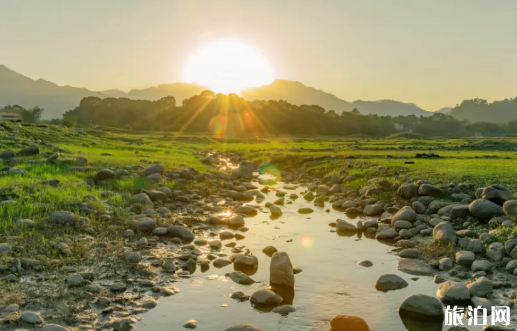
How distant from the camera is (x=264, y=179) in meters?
26.9

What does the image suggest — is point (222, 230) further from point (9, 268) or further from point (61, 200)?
point (9, 268)

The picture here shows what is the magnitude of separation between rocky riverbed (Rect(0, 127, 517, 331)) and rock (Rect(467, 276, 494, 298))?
0.13 ft

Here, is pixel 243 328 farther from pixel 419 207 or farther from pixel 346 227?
pixel 419 207

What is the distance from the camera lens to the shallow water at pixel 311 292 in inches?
277

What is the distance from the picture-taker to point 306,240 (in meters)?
12.5

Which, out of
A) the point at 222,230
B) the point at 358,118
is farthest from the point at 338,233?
the point at 358,118

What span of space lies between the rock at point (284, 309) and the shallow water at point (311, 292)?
0.10m

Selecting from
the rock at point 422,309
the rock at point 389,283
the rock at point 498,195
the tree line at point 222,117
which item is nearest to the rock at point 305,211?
the rock at point 498,195

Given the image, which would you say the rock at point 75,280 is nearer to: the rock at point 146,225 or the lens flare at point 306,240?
the rock at point 146,225

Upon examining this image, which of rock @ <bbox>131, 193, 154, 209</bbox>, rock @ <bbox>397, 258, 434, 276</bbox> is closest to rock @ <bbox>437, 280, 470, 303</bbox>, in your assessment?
rock @ <bbox>397, 258, 434, 276</bbox>

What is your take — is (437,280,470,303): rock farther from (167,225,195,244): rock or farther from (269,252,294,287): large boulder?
(167,225,195,244): rock

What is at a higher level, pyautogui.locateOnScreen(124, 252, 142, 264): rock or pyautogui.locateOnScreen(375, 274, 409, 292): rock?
pyautogui.locateOnScreen(124, 252, 142, 264): rock

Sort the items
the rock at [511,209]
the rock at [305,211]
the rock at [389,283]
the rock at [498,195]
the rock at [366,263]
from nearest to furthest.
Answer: the rock at [389,283], the rock at [366,263], the rock at [511,209], the rock at [498,195], the rock at [305,211]

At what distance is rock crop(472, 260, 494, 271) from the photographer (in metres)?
9.31
